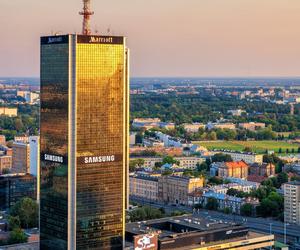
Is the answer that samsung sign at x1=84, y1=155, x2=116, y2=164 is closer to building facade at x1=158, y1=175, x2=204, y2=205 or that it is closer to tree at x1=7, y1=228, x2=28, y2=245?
tree at x1=7, y1=228, x2=28, y2=245

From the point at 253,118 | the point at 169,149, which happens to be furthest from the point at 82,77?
the point at 253,118

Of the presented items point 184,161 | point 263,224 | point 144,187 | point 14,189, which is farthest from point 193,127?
point 263,224

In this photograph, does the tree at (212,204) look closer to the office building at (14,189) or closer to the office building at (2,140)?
the office building at (14,189)

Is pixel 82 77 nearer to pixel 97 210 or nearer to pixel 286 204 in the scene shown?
pixel 97 210

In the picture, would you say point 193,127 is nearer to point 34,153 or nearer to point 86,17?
point 34,153

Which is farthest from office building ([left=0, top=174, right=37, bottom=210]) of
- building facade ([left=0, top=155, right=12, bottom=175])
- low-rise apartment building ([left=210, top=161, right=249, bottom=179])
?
low-rise apartment building ([left=210, top=161, right=249, bottom=179])

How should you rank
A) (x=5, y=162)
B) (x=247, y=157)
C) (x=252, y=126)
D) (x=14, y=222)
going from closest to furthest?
(x=14, y=222)
(x=5, y=162)
(x=247, y=157)
(x=252, y=126)

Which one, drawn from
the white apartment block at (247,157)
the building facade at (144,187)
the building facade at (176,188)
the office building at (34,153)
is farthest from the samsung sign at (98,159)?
the white apartment block at (247,157)
